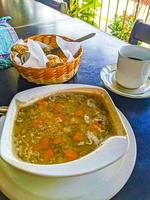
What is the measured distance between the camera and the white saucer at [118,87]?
871 millimetres

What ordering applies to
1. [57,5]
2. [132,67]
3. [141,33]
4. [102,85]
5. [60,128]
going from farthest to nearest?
[57,5] → [141,33] → [102,85] → [132,67] → [60,128]

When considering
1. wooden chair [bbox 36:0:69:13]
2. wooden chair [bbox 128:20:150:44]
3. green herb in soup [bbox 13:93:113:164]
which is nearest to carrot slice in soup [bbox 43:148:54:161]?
green herb in soup [bbox 13:93:113:164]

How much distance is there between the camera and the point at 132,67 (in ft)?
2.76

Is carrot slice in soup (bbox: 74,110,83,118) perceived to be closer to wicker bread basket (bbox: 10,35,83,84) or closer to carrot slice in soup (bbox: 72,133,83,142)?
carrot slice in soup (bbox: 72,133,83,142)

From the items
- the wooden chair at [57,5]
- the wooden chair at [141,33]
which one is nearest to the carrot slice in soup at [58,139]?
the wooden chair at [141,33]

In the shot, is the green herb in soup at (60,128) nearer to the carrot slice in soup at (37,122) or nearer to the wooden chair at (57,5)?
the carrot slice in soup at (37,122)

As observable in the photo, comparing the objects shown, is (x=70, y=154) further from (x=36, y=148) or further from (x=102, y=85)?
(x=102, y=85)

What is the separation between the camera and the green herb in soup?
23.3 inches

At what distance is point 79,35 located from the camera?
1.37m

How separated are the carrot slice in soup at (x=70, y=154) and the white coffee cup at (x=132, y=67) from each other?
386 millimetres

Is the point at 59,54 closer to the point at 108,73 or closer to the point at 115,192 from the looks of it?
the point at 108,73

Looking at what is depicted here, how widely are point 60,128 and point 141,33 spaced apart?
987 millimetres

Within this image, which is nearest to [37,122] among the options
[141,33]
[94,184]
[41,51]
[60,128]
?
[60,128]

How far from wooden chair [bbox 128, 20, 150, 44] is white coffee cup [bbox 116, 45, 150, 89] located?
54 cm
